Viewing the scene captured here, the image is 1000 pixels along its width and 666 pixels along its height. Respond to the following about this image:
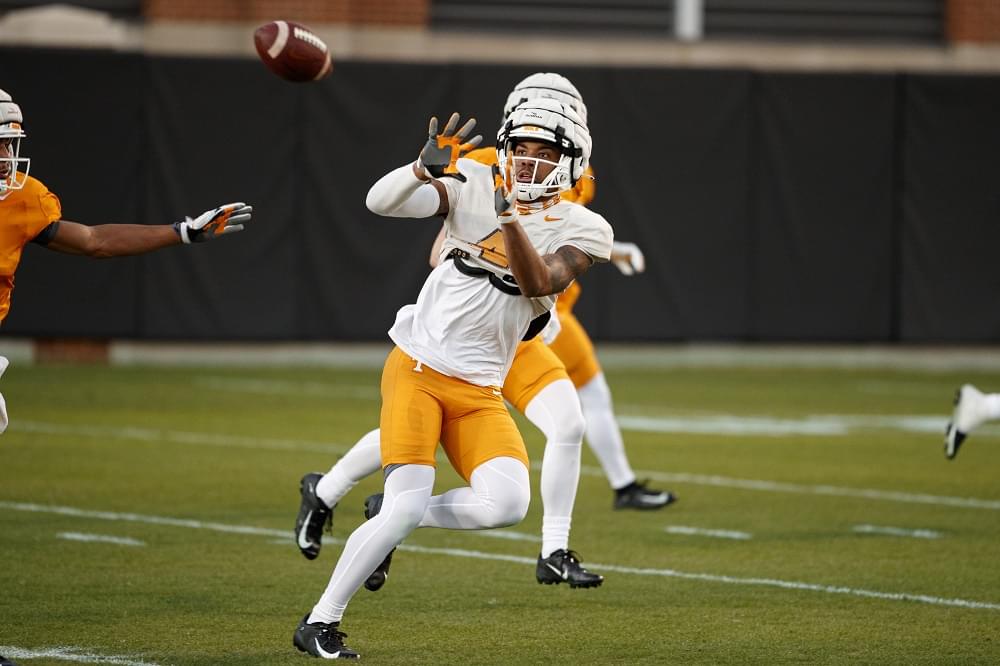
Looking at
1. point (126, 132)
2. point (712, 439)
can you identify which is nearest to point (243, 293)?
point (126, 132)

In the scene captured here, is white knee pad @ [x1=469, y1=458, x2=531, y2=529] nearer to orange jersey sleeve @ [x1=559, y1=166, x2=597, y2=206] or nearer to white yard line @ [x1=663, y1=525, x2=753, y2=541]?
orange jersey sleeve @ [x1=559, y1=166, x2=597, y2=206]

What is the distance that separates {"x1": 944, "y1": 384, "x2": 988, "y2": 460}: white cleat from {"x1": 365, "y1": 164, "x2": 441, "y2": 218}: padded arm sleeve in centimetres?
385

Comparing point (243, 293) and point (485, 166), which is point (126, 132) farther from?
point (485, 166)

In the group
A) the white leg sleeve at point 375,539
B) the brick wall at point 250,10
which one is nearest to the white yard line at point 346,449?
the white leg sleeve at point 375,539

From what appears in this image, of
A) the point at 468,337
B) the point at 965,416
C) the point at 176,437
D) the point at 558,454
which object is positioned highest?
the point at 468,337

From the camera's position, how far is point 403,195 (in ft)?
16.9

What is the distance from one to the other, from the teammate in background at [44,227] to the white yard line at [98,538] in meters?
1.84

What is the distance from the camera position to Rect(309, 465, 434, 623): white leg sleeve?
16.9 feet

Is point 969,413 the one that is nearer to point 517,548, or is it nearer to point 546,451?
point 517,548

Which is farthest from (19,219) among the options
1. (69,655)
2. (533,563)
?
(533,563)

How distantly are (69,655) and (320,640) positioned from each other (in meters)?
0.78

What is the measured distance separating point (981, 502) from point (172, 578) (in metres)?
4.45

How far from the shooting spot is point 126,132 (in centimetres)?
1508

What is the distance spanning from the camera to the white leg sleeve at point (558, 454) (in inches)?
249
